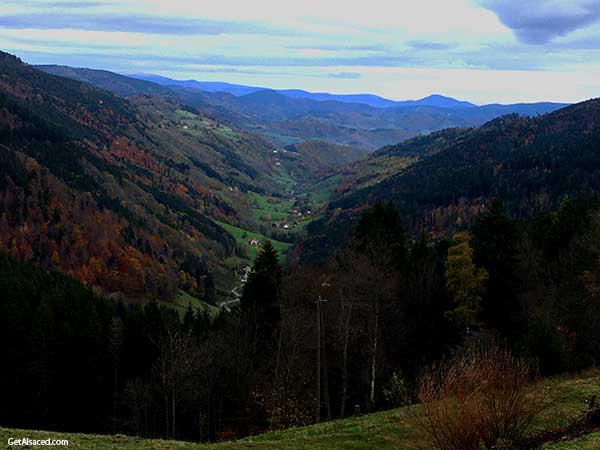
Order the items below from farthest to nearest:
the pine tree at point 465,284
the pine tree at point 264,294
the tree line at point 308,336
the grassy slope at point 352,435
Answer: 1. the pine tree at point 264,294
2. the pine tree at point 465,284
3. the tree line at point 308,336
4. the grassy slope at point 352,435

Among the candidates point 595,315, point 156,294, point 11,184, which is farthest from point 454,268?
point 11,184

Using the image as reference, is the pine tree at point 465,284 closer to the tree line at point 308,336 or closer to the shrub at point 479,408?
the tree line at point 308,336

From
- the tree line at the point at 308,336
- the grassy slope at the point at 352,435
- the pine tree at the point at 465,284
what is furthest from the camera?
the pine tree at the point at 465,284

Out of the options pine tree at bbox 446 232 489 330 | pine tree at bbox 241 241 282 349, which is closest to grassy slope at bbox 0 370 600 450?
pine tree at bbox 446 232 489 330

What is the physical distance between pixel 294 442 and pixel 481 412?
9137 millimetres

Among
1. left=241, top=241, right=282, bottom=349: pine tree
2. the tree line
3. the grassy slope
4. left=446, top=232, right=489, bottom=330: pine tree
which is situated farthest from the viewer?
left=241, top=241, right=282, bottom=349: pine tree

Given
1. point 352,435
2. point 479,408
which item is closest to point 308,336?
point 352,435

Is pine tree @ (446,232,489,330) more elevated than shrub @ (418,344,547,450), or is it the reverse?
shrub @ (418,344,547,450)

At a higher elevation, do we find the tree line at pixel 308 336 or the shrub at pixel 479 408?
the shrub at pixel 479 408

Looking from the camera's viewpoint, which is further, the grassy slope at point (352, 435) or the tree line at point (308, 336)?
the tree line at point (308, 336)

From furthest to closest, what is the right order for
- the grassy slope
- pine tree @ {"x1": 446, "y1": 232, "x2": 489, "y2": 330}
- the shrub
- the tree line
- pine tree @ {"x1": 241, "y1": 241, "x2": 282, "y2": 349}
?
1. pine tree @ {"x1": 241, "y1": 241, "x2": 282, "y2": 349}
2. pine tree @ {"x1": 446, "y1": 232, "x2": 489, "y2": 330}
3. the tree line
4. the grassy slope
5. the shrub

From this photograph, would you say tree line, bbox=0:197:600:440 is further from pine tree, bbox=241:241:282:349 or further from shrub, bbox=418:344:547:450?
shrub, bbox=418:344:547:450

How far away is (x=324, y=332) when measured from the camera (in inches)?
1663

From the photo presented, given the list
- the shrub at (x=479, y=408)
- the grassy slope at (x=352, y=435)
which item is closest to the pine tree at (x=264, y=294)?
the grassy slope at (x=352, y=435)
